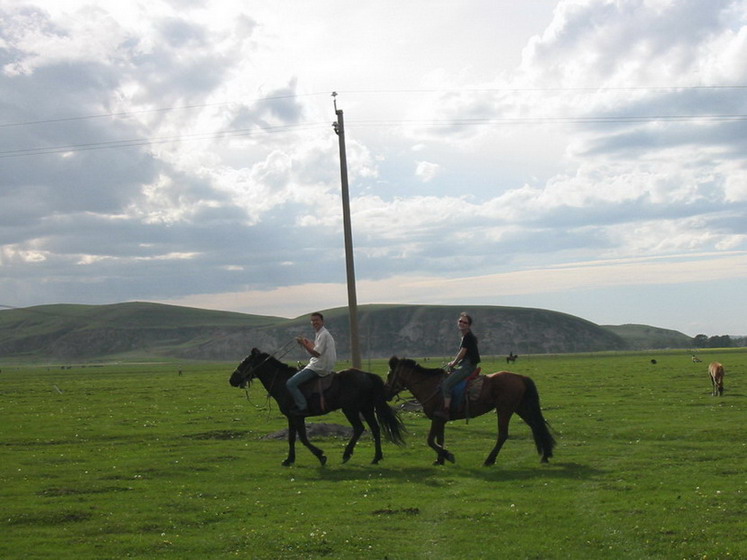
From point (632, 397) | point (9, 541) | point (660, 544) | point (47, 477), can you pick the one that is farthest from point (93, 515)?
point (632, 397)

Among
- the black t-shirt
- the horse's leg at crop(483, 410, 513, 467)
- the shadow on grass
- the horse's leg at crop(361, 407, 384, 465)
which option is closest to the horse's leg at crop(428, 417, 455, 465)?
the shadow on grass

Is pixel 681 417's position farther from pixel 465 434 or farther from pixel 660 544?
pixel 660 544

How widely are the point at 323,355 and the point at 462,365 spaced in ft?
10.7

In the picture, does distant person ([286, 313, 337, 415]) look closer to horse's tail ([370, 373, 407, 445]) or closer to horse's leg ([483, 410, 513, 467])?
horse's tail ([370, 373, 407, 445])

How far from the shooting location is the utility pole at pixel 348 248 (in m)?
27.4

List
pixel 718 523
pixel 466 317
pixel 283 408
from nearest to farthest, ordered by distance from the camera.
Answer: pixel 718 523 → pixel 466 317 → pixel 283 408

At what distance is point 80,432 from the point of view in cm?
2755

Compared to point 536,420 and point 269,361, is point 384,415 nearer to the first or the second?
point 269,361

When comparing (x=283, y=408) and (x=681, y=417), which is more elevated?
(x=283, y=408)

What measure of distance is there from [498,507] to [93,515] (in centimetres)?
694

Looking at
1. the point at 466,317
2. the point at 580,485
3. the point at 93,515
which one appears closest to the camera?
the point at 93,515

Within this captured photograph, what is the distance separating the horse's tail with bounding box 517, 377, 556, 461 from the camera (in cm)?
1748

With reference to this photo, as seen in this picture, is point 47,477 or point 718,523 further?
point 47,477

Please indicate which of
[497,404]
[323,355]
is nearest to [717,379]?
[497,404]
